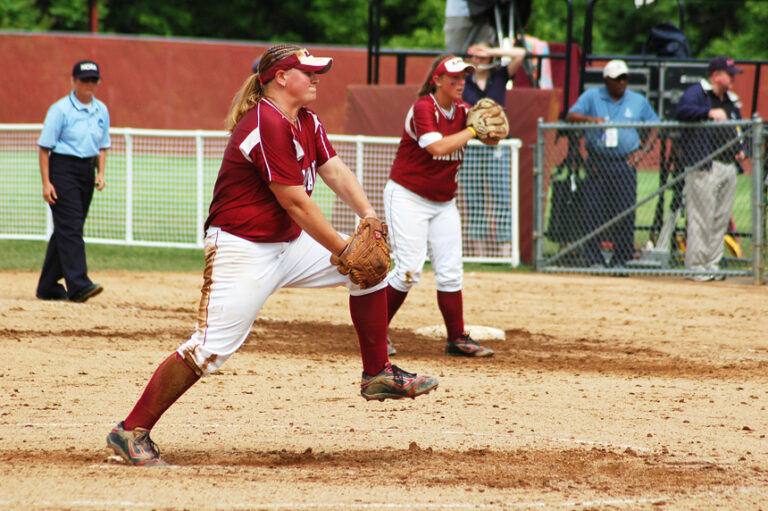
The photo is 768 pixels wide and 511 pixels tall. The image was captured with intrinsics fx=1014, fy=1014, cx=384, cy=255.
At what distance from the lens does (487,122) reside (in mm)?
7223

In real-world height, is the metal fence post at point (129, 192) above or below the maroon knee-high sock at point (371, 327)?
above

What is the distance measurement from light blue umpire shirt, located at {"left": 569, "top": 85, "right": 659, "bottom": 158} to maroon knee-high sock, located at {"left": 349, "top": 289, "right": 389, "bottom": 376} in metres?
7.33

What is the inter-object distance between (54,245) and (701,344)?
18.7 feet

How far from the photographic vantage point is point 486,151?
1259 cm

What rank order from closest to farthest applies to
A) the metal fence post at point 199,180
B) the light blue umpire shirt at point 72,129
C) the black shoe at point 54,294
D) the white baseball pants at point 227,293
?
the white baseball pants at point 227,293 → the light blue umpire shirt at point 72,129 → the black shoe at point 54,294 → the metal fence post at point 199,180

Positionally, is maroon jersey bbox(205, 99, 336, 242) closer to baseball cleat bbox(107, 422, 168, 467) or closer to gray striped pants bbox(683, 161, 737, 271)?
baseball cleat bbox(107, 422, 168, 467)

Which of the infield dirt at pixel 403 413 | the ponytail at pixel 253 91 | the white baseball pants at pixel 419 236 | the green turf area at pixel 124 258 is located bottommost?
the infield dirt at pixel 403 413

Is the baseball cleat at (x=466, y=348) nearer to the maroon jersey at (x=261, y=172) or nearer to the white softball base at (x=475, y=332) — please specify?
the white softball base at (x=475, y=332)

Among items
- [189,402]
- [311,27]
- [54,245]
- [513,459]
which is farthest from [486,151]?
[311,27]

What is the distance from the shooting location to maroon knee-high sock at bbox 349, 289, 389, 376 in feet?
16.4

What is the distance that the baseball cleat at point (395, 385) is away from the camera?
16.1ft

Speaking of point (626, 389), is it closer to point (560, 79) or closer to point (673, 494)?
point (673, 494)

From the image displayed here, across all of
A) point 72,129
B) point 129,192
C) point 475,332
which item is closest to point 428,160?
point 475,332

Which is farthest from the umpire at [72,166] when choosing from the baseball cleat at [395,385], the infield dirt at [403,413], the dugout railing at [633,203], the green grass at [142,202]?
the dugout railing at [633,203]
